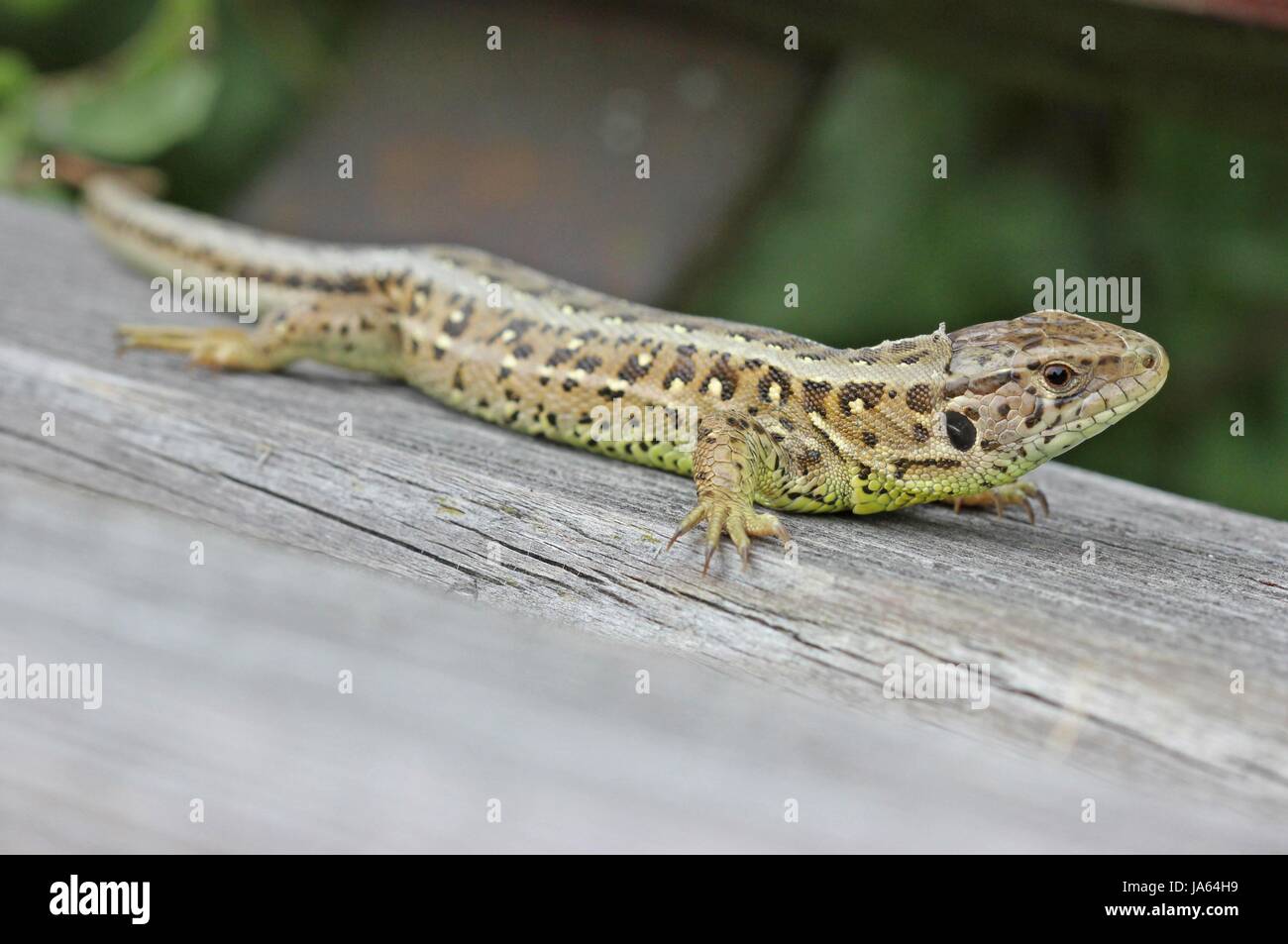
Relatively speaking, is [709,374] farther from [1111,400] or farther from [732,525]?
[732,525]

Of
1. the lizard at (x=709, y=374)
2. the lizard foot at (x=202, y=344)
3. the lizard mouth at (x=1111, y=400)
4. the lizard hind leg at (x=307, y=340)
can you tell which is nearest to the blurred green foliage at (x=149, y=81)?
the lizard at (x=709, y=374)

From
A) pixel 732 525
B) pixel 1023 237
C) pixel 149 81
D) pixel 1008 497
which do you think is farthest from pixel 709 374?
pixel 149 81

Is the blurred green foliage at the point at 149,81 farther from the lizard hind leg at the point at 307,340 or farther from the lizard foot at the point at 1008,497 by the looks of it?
the lizard foot at the point at 1008,497

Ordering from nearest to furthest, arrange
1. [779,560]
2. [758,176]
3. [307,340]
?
[779,560]
[307,340]
[758,176]

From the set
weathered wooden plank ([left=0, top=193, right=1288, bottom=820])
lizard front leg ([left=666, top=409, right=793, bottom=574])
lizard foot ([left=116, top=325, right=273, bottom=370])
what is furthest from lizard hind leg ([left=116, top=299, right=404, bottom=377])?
lizard front leg ([left=666, top=409, right=793, bottom=574])

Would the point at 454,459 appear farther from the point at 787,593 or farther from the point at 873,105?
the point at 873,105
